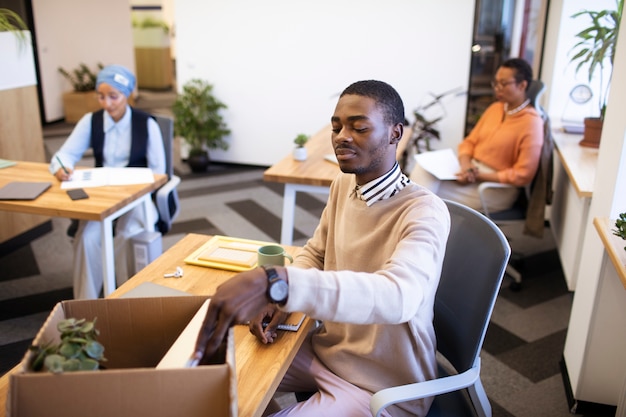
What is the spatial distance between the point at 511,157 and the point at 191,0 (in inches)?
151

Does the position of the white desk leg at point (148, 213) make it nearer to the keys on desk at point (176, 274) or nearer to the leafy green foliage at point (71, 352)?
the keys on desk at point (176, 274)

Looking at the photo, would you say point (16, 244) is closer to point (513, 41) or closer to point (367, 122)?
point (367, 122)

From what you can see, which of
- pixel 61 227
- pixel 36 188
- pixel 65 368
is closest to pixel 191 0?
pixel 61 227

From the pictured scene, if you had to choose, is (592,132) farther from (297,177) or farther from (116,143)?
(116,143)

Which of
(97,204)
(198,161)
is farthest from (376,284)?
(198,161)

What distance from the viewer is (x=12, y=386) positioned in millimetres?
917

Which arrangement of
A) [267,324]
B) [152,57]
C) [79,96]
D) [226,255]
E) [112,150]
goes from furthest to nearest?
[152,57]
[79,96]
[112,150]
[226,255]
[267,324]

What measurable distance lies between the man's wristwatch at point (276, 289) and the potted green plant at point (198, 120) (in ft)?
15.9

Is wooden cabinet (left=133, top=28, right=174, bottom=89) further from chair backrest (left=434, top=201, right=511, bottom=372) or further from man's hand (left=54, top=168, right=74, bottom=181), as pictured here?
chair backrest (left=434, top=201, right=511, bottom=372)

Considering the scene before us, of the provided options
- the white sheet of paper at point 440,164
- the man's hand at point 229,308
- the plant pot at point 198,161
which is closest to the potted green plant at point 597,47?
the white sheet of paper at point 440,164

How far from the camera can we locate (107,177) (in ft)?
9.18

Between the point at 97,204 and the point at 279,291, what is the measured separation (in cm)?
163

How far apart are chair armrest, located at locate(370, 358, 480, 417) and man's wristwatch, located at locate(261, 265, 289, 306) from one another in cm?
39

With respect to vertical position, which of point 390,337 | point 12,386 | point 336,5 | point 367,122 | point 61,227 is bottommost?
point 61,227
